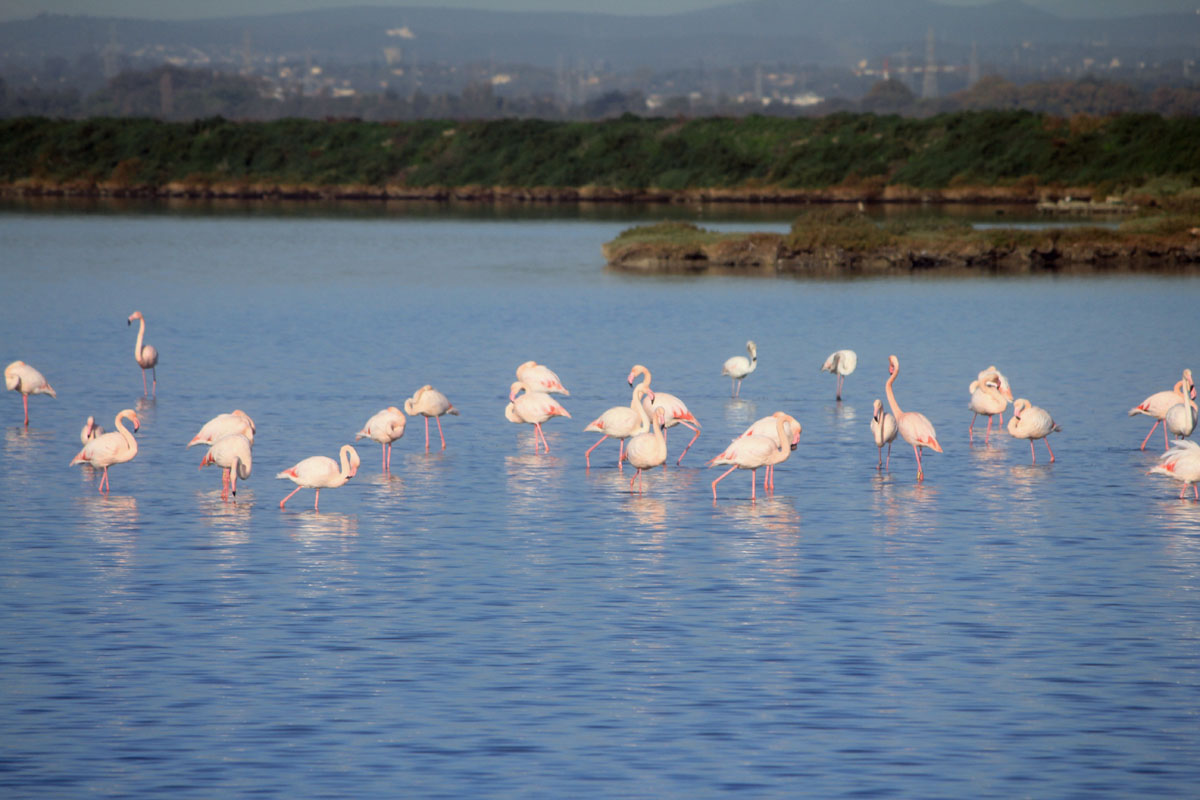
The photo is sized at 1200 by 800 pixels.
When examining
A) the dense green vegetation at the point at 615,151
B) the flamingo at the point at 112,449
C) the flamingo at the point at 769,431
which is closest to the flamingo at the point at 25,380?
the flamingo at the point at 112,449

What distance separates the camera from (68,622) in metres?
11.5

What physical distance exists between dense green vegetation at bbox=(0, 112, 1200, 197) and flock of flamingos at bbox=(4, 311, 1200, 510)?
81.5 metres

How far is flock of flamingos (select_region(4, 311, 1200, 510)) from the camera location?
1538 cm

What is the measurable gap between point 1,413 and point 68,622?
442 inches

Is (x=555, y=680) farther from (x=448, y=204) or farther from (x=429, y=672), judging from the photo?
(x=448, y=204)

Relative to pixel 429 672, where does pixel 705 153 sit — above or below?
above

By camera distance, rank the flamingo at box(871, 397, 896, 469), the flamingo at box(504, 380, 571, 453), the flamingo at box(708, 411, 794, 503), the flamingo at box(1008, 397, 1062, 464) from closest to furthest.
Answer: the flamingo at box(708, 411, 794, 503) < the flamingo at box(871, 397, 896, 469) < the flamingo at box(1008, 397, 1062, 464) < the flamingo at box(504, 380, 571, 453)

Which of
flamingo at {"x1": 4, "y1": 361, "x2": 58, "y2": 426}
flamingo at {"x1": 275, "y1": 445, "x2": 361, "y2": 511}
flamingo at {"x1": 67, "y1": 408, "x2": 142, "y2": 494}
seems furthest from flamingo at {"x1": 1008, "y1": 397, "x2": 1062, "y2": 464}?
flamingo at {"x1": 4, "y1": 361, "x2": 58, "y2": 426}

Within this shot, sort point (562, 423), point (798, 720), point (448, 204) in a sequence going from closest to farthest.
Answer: point (798, 720)
point (562, 423)
point (448, 204)

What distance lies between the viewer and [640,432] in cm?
1747

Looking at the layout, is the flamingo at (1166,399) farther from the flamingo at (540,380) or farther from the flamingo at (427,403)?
the flamingo at (427,403)

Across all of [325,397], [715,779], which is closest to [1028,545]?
[715,779]

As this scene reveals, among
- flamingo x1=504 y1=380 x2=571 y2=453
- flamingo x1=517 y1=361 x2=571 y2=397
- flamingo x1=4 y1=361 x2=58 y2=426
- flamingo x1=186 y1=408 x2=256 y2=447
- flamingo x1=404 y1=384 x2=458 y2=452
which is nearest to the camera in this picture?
flamingo x1=186 y1=408 x2=256 y2=447

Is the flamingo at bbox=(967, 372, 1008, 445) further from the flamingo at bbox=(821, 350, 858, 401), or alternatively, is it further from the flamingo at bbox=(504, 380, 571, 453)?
the flamingo at bbox=(504, 380, 571, 453)
